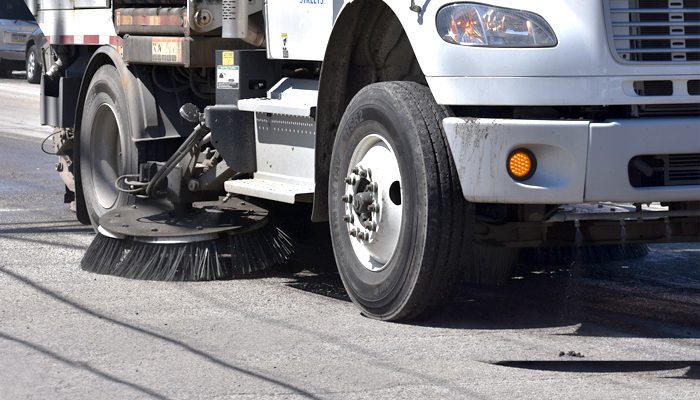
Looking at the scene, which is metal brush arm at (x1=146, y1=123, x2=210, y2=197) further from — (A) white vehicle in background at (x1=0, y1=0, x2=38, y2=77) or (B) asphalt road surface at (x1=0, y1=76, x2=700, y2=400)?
(A) white vehicle in background at (x1=0, y1=0, x2=38, y2=77)

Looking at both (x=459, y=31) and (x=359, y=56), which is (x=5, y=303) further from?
(x=459, y=31)

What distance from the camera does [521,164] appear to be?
5.53m

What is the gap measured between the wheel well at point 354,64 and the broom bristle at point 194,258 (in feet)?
2.71

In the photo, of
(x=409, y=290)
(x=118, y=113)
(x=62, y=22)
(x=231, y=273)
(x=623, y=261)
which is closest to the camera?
(x=409, y=290)

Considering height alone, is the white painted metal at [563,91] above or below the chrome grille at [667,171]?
above

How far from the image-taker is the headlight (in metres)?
5.48

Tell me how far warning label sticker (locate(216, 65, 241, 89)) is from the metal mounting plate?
2.38ft

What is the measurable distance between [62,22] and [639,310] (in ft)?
15.5

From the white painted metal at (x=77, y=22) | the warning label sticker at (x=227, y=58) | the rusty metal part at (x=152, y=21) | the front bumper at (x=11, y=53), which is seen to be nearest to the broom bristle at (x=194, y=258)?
the warning label sticker at (x=227, y=58)

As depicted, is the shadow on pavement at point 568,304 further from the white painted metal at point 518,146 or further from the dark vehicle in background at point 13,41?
the dark vehicle in background at point 13,41

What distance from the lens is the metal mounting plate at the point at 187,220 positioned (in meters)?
7.35

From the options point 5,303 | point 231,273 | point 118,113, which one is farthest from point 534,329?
point 118,113

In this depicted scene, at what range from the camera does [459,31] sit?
560 centimetres

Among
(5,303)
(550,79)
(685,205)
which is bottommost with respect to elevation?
(5,303)
